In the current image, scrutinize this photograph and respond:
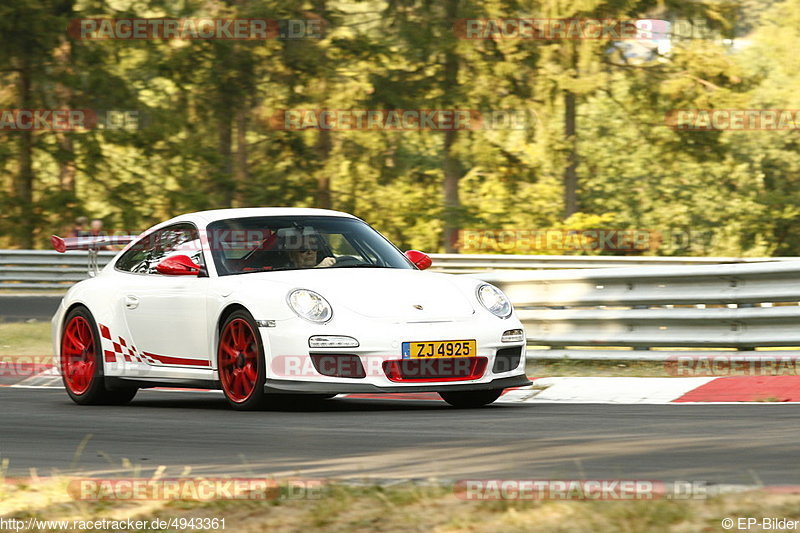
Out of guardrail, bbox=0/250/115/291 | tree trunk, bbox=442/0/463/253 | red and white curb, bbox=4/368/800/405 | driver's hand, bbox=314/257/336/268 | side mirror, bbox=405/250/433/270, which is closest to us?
red and white curb, bbox=4/368/800/405

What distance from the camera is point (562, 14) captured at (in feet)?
108

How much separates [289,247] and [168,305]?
95cm

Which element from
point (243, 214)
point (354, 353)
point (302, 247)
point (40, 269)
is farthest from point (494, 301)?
point (40, 269)

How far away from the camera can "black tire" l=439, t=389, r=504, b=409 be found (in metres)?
9.20

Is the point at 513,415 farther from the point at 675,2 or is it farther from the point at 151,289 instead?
the point at 675,2

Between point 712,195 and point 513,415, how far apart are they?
33.2m

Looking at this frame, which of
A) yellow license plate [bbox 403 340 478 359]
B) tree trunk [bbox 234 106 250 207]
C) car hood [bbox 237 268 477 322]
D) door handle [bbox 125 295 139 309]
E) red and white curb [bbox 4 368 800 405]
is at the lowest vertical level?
red and white curb [bbox 4 368 800 405]

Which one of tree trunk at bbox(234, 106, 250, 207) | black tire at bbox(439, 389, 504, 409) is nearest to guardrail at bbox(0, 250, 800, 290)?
tree trunk at bbox(234, 106, 250, 207)

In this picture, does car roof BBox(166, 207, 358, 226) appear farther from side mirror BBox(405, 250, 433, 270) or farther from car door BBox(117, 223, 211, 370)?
side mirror BBox(405, 250, 433, 270)

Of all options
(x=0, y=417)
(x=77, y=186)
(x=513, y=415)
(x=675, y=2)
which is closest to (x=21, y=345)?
(x=0, y=417)

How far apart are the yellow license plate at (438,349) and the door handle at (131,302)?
236 centimetres

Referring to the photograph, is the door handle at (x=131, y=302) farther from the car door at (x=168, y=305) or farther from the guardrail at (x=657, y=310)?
the guardrail at (x=657, y=310)

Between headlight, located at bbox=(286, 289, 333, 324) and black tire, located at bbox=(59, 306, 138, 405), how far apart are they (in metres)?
2.11

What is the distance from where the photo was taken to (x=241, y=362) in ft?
29.0
